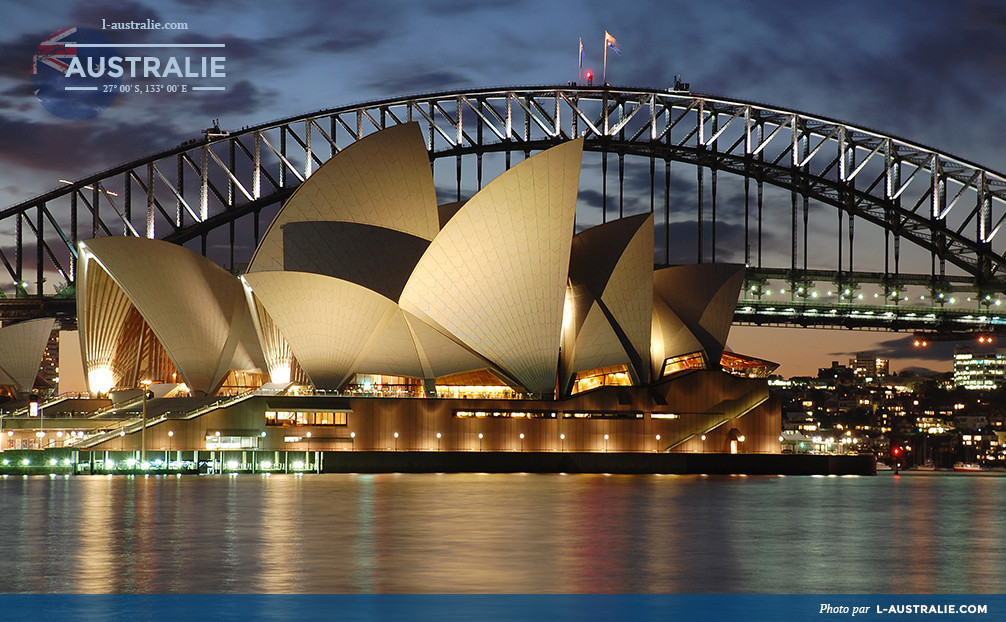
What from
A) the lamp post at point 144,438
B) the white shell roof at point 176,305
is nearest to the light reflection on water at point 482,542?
the lamp post at point 144,438

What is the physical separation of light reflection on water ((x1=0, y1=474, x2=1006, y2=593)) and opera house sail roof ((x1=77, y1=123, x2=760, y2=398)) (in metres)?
20.5

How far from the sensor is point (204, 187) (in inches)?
3482

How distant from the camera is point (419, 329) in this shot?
224ft

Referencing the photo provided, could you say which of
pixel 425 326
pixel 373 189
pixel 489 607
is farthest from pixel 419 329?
pixel 489 607

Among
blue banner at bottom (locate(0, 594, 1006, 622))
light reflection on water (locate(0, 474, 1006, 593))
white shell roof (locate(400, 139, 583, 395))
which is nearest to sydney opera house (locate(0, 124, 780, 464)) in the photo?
white shell roof (locate(400, 139, 583, 395))

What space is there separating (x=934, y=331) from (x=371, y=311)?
180 feet

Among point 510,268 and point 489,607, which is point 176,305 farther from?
point 489,607

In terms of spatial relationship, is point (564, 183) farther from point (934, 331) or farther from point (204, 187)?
point (934, 331)

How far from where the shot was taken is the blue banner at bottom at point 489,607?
55.7 feet

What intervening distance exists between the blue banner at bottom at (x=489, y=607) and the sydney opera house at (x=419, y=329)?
43.8 metres

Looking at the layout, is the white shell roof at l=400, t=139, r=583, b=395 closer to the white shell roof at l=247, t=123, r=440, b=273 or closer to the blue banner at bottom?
the white shell roof at l=247, t=123, r=440, b=273

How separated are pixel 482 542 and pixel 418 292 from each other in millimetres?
39962

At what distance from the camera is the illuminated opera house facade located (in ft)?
210

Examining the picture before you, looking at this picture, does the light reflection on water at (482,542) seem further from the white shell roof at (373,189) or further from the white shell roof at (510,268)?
the white shell roof at (373,189)
